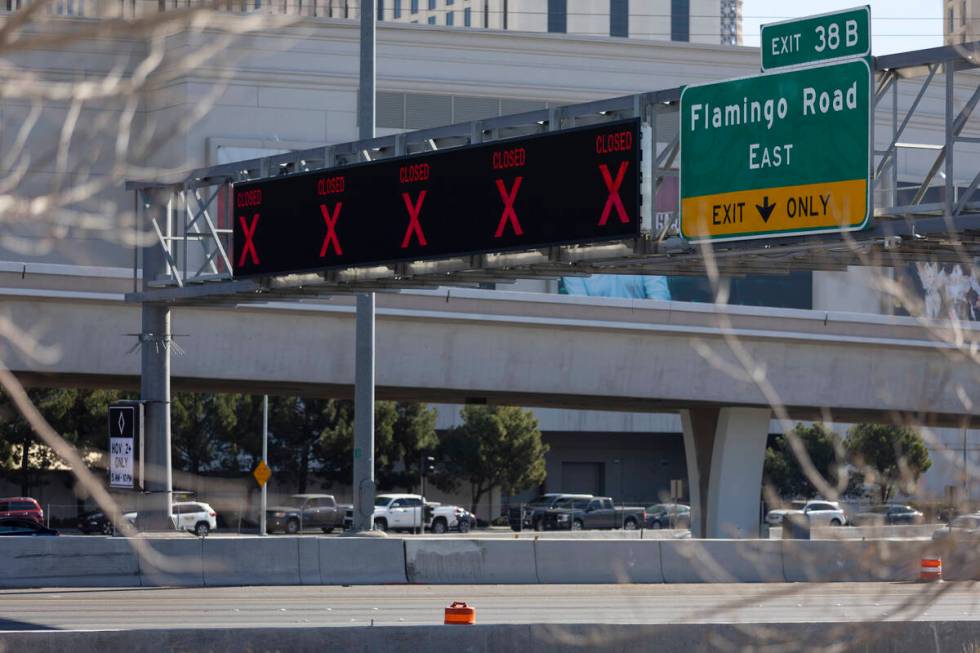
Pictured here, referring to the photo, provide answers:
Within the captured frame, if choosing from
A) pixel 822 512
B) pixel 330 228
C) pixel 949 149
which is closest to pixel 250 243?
pixel 330 228

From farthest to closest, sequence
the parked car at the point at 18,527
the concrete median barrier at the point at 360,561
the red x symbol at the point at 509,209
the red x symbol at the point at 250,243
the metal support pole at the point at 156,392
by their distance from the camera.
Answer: the parked car at the point at 18,527 → the metal support pole at the point at 156,392 → the concrete median barrier at the point at 360,561 → the red x symbol at the point at 250,243 → the red x symbol at the point at 509,209

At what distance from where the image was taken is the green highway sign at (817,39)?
57.5 feet

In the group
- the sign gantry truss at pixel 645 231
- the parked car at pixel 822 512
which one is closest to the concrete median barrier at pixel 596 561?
the sign gantry truss at pixel 645 231

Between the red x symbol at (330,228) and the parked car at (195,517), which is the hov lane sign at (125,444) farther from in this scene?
the parked car at (195,517)

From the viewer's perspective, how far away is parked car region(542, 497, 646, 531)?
6069 centimetres

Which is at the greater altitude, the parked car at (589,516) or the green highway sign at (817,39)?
the green highway sign at (817,39)

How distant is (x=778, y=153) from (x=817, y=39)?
4.77ft

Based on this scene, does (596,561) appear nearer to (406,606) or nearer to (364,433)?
(364,433)

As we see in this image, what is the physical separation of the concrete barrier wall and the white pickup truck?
4229 cm

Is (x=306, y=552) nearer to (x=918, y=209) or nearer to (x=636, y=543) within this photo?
(x=636, y=543)

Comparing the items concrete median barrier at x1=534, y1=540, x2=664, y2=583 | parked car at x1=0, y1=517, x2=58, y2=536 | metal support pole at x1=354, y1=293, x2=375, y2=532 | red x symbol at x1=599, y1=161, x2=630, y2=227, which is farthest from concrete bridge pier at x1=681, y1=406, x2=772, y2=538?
red x symbol at x1=599, y1=161, x2=630, y2=227

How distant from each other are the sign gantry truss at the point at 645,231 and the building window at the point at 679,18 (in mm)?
112495

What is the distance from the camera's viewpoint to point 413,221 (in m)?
22.3

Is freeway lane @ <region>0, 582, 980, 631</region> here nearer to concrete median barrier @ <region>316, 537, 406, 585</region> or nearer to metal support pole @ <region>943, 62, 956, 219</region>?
concrete median barrier @ <region>316, 537, 406, 585</region>
